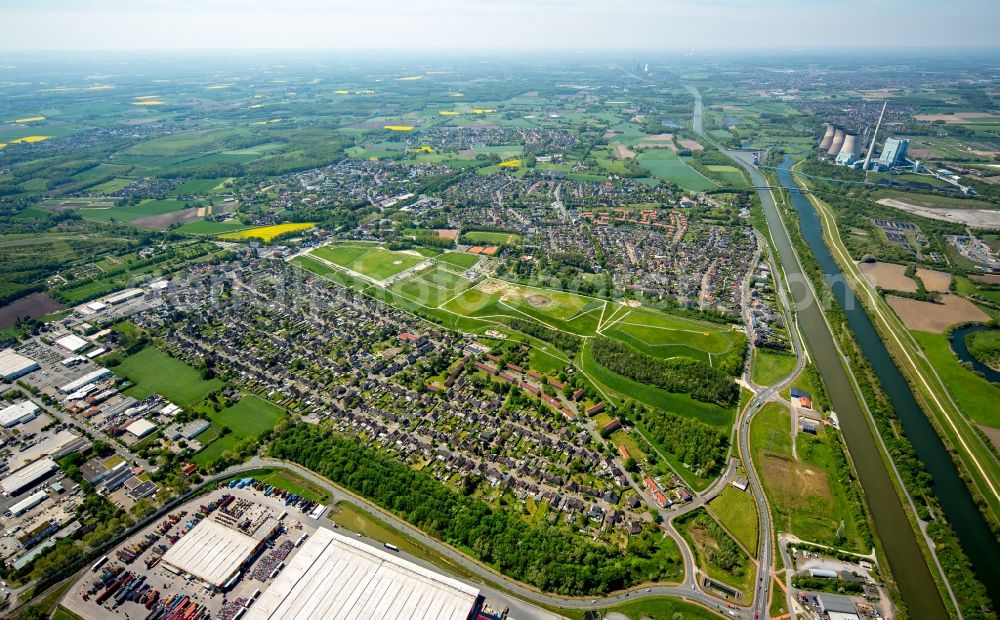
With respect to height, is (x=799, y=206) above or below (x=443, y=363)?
above

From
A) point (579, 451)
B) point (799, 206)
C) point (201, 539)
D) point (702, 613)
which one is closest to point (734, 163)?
point (799, 206)

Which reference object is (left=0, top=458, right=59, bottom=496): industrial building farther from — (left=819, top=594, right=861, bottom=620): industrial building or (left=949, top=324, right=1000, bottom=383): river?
(left=949, top=324, right=1000, bottom=383): river

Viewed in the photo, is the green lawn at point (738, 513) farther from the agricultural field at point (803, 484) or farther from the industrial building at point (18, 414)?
the industrial building at point (18, 414)

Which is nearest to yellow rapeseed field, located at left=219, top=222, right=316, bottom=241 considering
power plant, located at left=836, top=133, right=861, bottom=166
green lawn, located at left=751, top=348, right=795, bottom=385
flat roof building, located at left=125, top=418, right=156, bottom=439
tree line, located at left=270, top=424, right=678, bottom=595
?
flat roof building, located at left=125, top=418, right=156, bottom=439

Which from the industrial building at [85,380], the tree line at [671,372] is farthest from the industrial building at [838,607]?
the industrial building at [85,380]

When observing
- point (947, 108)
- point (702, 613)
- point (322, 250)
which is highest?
point (947, 108)

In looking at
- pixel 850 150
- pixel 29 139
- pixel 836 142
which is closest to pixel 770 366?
pixel 850 150

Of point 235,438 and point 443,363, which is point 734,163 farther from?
point 235,438
